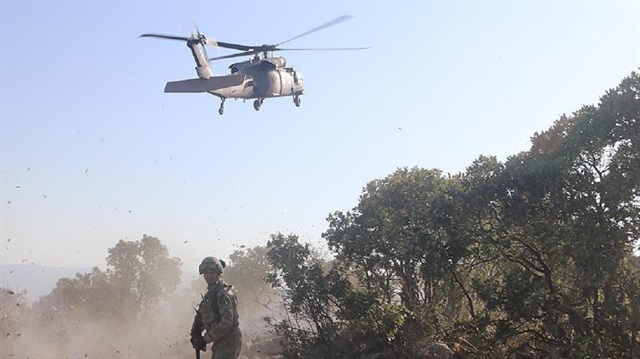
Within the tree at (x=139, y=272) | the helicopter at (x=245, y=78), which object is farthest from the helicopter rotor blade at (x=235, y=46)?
the tree at (x=139, y=272)

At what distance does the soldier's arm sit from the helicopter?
12099mm

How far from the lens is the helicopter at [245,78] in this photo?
1845 centimetres

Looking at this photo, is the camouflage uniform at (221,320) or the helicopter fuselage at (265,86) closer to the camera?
the camouflage uniform at (221,320)

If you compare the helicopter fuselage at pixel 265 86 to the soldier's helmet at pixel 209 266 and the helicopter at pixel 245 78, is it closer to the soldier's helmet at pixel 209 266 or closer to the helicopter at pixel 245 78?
the helicopter at pixel 245 78

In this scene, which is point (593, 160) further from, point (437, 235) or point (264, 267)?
point (264, 267)

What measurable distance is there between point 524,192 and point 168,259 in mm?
55329

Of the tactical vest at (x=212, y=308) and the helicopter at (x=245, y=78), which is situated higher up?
the helicopter at (x=245, y=78)

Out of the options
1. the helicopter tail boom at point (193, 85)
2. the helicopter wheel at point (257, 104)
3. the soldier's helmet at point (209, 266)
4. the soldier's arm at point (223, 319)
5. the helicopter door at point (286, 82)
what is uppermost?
the helicopter door at point (286, 82)

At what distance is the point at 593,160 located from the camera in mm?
14414

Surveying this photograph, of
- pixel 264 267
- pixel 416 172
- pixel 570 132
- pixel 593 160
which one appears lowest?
pixel 593 160

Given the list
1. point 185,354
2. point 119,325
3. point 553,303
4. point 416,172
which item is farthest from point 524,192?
point 119,325

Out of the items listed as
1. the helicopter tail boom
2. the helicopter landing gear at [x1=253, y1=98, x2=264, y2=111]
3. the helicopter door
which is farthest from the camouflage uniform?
the helicopter door

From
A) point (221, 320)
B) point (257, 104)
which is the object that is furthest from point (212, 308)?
point (257, 104)

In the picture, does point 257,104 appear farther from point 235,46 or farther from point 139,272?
point 139,272
